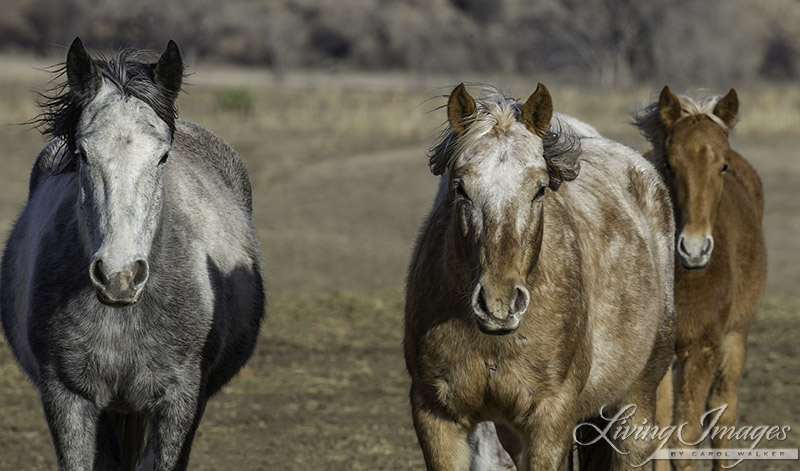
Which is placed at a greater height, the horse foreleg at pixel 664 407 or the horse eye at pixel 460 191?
the horse eye at pixel 460 191

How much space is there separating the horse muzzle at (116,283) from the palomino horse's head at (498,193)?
116 centimetres

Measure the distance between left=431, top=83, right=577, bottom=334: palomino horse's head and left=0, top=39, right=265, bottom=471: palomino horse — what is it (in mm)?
1124

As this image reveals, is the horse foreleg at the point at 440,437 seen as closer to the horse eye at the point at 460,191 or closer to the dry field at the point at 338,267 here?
the horse eye at the point at 460,191

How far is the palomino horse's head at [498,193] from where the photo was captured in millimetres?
3504

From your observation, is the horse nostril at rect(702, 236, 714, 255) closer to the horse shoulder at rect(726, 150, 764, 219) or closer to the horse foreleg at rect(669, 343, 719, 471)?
the horse foreleg at rect(669, 343, 719, 471)

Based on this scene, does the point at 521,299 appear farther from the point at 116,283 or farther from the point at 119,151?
the point at 119,151

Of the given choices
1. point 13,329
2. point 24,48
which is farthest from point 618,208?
point 24,48

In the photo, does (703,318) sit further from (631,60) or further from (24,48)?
(24,48)

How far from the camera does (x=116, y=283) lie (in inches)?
143

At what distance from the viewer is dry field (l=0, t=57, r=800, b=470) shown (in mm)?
6859

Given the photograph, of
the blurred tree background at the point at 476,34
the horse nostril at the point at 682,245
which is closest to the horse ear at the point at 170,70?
the horse nostril at the point at 682,245

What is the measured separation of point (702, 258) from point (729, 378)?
1314mm

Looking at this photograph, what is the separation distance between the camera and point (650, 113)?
243 inches

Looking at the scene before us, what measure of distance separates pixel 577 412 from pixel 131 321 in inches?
70.4
